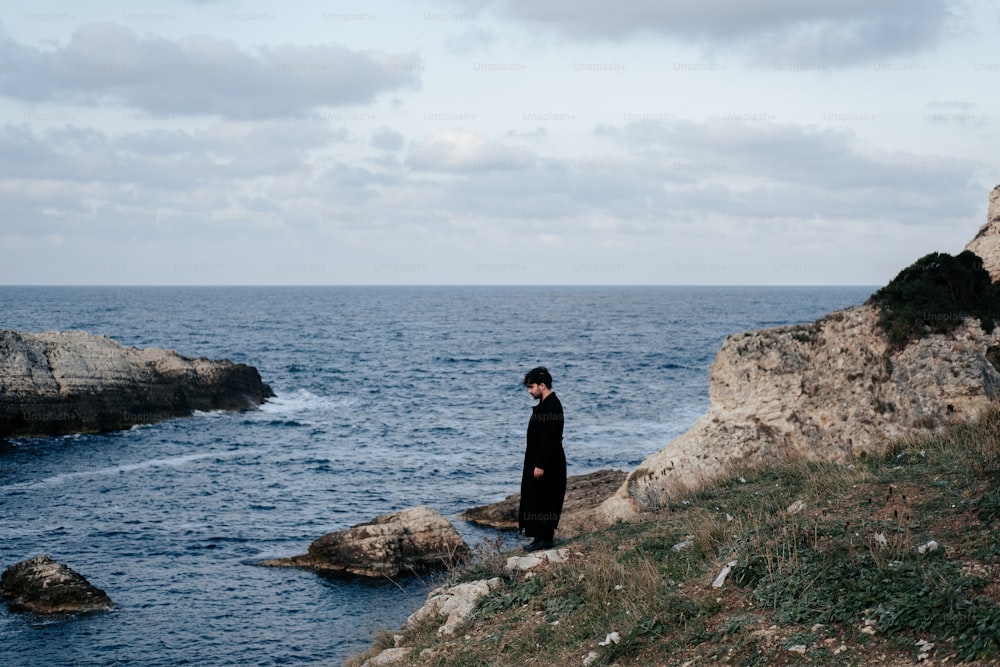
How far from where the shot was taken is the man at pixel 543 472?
39.2ft

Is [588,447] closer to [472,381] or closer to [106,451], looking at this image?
[106,451]

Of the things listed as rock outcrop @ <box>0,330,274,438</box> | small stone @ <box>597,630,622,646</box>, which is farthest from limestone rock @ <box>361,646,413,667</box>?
rock outcrop @ <box>0,330,274,438</box>

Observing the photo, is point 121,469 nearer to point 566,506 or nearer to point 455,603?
point 566,506

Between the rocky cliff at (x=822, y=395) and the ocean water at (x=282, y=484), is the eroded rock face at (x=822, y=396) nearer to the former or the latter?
the rocky cliff at (x=822, y=395)

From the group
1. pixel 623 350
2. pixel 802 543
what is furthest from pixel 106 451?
pixel 623 350

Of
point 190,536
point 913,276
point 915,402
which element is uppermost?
point 913,276

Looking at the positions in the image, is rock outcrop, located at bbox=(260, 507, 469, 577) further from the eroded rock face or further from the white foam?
the white foam

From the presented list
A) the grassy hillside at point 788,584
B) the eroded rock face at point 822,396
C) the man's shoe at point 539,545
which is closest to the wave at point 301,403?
the eroded rock face at point 822,396

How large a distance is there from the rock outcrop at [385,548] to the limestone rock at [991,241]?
591 inches

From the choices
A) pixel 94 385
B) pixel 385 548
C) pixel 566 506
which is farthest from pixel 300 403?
pixel 385 548

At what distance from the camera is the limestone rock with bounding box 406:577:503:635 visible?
10.2m

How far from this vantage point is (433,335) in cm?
11406

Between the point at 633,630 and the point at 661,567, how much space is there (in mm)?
1572

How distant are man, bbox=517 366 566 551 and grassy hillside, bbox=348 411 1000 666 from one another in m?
0.67
